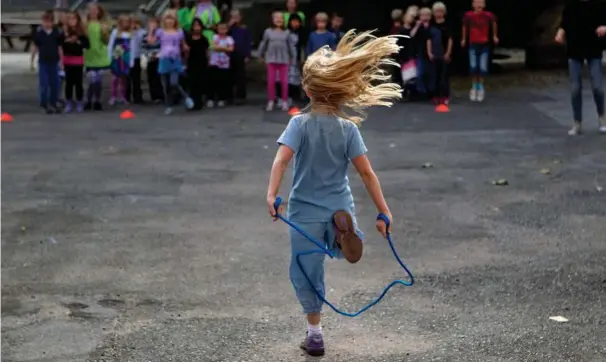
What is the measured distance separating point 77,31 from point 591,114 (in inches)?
335

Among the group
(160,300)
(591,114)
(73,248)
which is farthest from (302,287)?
(591,114)

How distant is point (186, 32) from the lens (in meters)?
17.7

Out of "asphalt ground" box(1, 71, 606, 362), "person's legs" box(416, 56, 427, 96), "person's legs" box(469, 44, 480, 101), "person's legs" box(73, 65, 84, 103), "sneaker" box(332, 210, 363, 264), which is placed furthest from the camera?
"person's legs" box(416, 56, 427, 96)

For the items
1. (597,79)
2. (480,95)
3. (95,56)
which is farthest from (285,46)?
(597,79)

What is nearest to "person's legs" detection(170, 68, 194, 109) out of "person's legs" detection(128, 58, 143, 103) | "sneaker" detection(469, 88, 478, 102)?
"person's legs" detection(128, 58, 143, 103)

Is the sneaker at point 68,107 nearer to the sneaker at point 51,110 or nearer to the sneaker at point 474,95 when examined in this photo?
the sneaker at point 51,110

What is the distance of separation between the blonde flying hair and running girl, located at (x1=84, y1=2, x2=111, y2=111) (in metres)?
12.6

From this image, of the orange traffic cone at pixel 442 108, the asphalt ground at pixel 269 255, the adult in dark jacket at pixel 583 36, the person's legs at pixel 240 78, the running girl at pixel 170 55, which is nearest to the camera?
the asphalt ground at pixel 269 255

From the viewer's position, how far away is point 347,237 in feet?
16.6

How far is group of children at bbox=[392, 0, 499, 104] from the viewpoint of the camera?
17359 millimetres

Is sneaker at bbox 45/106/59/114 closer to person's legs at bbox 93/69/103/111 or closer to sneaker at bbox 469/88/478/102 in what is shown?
person's legs at bbox 93/69/103/111

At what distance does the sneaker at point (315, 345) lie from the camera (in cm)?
525

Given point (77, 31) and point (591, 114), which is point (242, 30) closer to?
point (77, 31)

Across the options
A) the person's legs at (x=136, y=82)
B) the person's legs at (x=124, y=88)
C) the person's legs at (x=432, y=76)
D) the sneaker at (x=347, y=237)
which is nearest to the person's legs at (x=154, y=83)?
the person's legs at (x=136, y=82)
